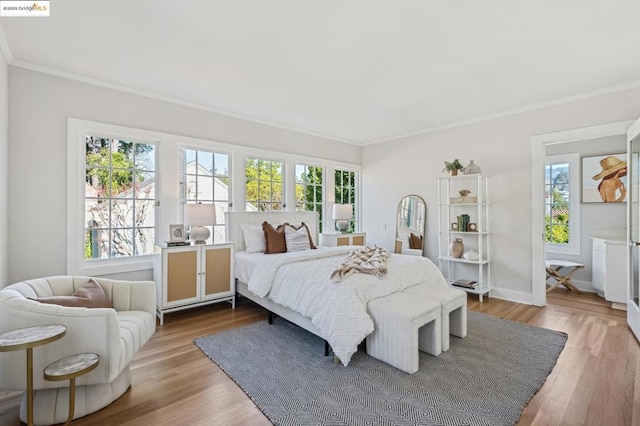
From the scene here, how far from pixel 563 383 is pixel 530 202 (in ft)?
8.32

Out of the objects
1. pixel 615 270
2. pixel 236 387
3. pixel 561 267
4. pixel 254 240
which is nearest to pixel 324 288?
pixel 236 387

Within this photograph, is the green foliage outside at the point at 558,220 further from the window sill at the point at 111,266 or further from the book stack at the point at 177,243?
the window sill at the point at 111,266

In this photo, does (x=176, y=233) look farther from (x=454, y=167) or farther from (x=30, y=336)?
(x=454, y=167)

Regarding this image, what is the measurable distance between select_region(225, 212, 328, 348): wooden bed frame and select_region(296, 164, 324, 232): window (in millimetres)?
321

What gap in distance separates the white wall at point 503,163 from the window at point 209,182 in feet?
9.59

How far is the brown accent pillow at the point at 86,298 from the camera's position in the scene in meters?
1.99

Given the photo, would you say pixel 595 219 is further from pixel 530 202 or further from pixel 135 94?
pixel 135 94

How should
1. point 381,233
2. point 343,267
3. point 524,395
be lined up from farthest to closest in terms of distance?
point 381,233 < point 343,267 < point 524,395

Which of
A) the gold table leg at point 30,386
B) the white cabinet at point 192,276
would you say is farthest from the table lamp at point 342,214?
the gold table leg at point 30,386

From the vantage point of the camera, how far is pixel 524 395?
2.05 m

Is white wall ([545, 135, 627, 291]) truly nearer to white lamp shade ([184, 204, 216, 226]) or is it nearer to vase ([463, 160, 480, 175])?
vase ([463, 160, 480, 175])

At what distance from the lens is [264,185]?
15.9ft

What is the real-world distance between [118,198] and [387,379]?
339 centimetres

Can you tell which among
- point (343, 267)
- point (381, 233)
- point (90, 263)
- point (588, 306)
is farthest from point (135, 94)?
point (588, 306)
